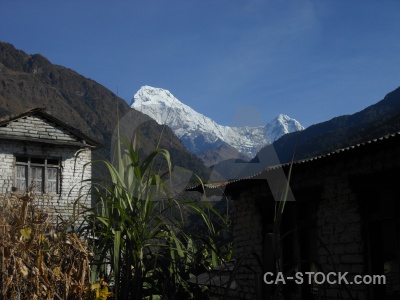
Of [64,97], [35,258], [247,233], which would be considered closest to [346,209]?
[247,233]

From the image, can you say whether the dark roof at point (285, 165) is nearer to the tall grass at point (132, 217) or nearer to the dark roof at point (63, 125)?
the tall grass at point (132, 217)


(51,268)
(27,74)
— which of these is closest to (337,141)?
(51,268)

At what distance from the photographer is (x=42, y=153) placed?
1834 centimetres

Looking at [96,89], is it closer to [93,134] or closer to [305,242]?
[93,134]

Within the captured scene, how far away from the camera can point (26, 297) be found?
13.8 feet

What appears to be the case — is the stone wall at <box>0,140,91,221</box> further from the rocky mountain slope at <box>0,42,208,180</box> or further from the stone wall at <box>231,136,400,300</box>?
the rocky mountain slope at <box>0,42,208,180</box>

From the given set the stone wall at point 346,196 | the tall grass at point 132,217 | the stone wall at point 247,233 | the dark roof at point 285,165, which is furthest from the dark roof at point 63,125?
the tall grass at point 132,217

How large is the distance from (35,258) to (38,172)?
565 inches

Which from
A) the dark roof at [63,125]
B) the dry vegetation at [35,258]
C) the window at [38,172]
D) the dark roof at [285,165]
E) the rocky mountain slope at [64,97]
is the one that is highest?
the rocky mountain slope at [64,97]

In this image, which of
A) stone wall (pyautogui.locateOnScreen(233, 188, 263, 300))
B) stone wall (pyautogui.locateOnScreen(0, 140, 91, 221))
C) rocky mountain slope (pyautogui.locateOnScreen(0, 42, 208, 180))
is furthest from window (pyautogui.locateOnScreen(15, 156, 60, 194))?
→ rocky mountain slope (pyautogui.locateOnScreen(0, 42, 208, 180))

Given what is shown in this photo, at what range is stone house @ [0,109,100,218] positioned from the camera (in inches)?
696

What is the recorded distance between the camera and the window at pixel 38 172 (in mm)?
17875

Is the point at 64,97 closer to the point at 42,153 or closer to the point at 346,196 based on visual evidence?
the point at 42,153

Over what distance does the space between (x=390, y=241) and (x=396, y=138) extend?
6452 mm
